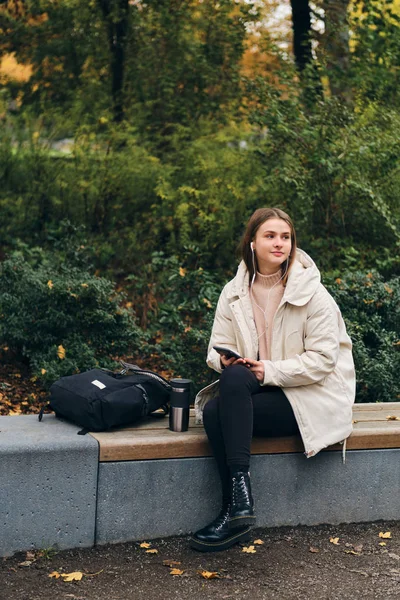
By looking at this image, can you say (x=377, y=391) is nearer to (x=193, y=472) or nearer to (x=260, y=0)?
(x=193, y=472)

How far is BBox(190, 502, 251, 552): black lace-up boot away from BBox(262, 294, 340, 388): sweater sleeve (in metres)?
0.63

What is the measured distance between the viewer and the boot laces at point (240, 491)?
383 centimetres

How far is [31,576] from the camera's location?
361 centimetres

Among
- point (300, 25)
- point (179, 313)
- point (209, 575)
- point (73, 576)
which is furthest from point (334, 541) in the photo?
point (300, 25)

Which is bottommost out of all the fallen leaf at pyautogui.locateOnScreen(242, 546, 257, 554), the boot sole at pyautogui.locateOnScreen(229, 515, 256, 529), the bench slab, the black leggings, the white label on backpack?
the fallen leaf at pyautogui.locateOnScreen(242, 546, 257, 554)

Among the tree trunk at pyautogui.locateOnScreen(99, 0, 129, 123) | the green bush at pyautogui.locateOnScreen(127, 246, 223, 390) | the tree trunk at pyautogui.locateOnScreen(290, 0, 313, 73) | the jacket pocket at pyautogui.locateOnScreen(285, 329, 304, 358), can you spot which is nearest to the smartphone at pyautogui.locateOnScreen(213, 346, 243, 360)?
the jacket pocket at pyautogui.locateOnScreen(285, 329, 304, 358)

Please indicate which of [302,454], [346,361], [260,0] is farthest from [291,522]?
[260,0]

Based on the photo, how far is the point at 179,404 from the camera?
13.5 feet

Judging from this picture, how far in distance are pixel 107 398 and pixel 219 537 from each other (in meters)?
0.78

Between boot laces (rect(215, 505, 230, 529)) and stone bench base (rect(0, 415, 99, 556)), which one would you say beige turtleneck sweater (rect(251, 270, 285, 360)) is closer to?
boot laces (rect(215, 505, 230, 529))

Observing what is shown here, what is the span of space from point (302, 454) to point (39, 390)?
7.26 feet

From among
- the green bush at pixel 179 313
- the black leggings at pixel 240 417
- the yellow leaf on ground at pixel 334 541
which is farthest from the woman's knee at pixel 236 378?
the green bush at pixel 179 313

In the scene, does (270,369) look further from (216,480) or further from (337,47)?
(337,47)

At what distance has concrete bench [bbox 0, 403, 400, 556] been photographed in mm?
3770
